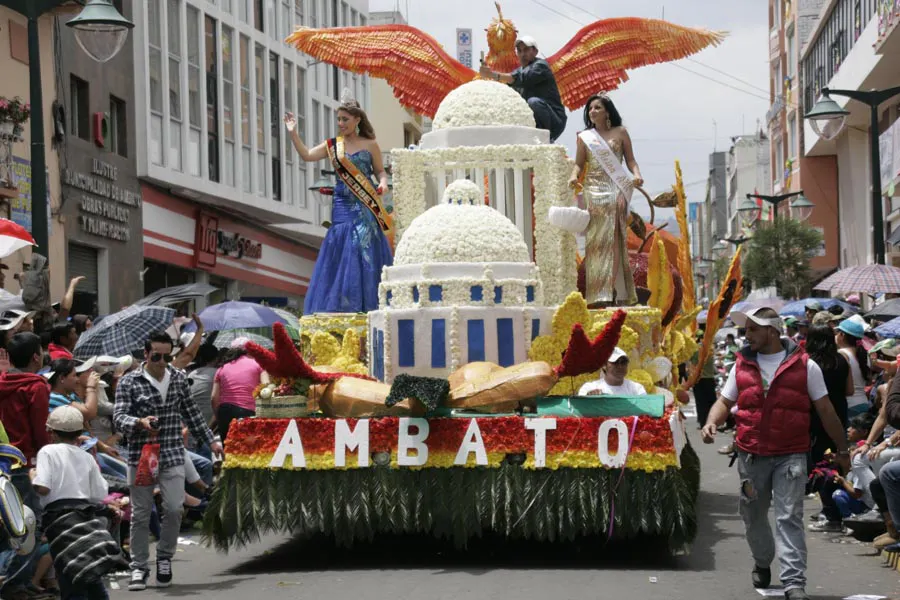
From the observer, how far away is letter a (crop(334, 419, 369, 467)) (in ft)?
33.9

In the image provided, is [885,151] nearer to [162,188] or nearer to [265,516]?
[162,188]

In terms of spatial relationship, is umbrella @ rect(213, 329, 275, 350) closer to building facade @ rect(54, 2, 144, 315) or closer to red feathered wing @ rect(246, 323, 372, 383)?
red feathered wing @ rect(246, 323, 372, 383)

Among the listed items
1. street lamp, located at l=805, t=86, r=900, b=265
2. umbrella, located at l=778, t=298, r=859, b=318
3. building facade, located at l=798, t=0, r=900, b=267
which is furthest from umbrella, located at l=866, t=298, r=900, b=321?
building facade, located at l=798, t=0, r=900, b=267

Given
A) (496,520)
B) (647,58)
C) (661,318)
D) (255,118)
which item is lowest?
(496,520)

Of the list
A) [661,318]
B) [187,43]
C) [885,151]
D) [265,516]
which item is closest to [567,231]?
[661,318]

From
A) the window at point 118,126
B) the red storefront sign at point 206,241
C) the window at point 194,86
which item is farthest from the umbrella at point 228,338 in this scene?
the red storefront sign at point 206,241

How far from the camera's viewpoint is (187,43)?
30547 millimetres

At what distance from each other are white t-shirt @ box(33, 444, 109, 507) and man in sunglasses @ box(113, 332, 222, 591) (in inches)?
52.9

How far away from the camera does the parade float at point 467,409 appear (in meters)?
10.1

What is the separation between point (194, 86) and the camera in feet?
102

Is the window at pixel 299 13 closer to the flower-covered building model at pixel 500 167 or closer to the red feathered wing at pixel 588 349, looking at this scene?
the flower-covered building model at pixel 500 167

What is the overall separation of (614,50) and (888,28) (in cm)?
1428

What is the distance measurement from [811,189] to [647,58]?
35351mm

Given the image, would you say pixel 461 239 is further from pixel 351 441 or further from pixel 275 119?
pixel 275 119
